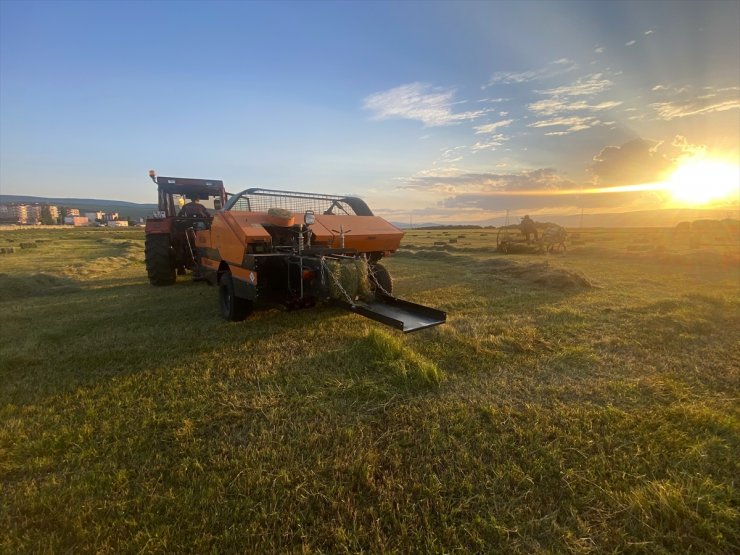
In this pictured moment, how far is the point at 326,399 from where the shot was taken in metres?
3.46

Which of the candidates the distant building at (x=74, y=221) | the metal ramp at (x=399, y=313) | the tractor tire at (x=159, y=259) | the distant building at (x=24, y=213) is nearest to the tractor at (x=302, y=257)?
the metal ramp at (x=399, y=313)

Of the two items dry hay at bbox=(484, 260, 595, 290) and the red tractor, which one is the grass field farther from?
the red tractor

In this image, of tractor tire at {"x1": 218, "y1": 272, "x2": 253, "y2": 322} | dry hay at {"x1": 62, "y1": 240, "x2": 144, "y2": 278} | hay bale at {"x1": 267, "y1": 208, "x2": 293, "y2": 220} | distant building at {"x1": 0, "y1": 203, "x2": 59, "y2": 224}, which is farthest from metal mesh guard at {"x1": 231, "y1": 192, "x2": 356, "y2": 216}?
distant building at {"x1": 0, "y1": 203, "x2": 59, "y2": 224}

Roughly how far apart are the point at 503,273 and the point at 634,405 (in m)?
9.18

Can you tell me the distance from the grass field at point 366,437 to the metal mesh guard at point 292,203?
222cm

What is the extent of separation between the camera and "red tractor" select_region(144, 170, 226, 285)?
9.52 metres

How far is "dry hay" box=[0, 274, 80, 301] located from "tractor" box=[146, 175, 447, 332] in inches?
163

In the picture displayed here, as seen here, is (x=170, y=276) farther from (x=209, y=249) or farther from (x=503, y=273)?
(x=503, y=273)

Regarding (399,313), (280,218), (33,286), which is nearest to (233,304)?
(280,218)

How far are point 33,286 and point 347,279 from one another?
9.16 metres

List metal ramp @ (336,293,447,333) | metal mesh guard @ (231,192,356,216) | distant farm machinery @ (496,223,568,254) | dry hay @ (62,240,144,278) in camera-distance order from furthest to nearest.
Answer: distant farm machinery @ (496,223,568,254), dry hay @ (62,240,144,278), metal mesh guard @ (231,192,356,216), metal ramp @ (336,293,447,333)

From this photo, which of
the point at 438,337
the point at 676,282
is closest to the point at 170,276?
the point at 438,337

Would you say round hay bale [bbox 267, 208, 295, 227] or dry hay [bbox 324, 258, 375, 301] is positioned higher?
round hay bale [bbox 267, 208, 295, 227]

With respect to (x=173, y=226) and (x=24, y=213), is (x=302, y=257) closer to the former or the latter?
(x=173, y=226)
